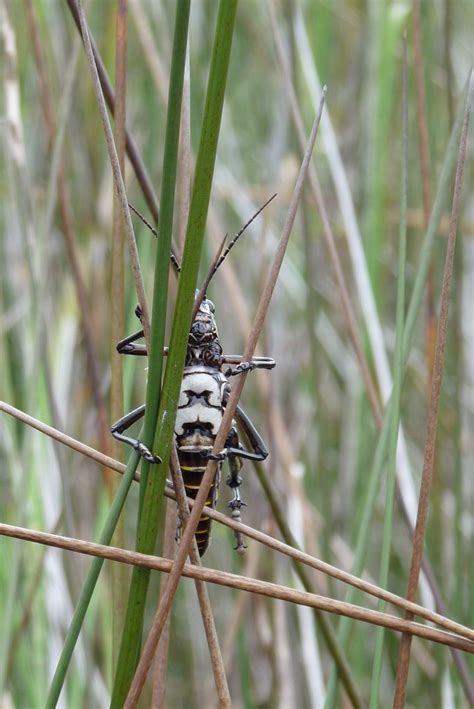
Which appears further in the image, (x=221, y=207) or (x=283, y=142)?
(x=221, y=207)

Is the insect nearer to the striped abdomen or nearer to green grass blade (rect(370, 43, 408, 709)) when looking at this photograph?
the striped abdomen

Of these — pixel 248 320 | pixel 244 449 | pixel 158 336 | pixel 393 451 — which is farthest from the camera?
pixel 248 320

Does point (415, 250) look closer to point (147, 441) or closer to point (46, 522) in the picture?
point (46, 522)

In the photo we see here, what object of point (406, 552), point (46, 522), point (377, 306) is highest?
point (377, 306)

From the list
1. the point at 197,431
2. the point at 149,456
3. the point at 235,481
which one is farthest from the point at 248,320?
the point at 149,456

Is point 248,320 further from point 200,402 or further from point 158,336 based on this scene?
point 158,336

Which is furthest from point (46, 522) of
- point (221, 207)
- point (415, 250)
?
point (415, 250)
